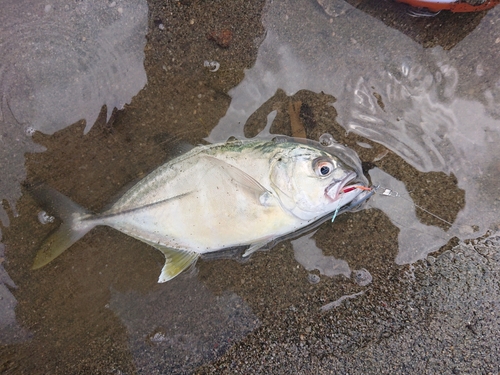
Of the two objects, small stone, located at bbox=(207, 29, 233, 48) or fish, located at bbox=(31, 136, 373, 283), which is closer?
fish, located at bbox=(31, 136, 373, 283)

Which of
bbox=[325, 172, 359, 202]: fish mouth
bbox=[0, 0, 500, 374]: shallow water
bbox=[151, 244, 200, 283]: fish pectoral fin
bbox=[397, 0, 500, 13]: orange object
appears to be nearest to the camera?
bbox=[325, 172, 359, 202]: fish mouth

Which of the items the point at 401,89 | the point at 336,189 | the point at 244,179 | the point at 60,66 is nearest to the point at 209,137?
the point at 244,179

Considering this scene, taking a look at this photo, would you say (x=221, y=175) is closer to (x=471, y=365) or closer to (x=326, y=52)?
(x=326, y=52)

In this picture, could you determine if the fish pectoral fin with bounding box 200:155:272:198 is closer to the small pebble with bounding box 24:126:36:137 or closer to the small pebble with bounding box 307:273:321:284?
the small pebble with bounding box 307:273:321:284

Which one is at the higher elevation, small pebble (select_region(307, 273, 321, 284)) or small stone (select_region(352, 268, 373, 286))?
small pebble (select_region(307, 273, 321, 284))

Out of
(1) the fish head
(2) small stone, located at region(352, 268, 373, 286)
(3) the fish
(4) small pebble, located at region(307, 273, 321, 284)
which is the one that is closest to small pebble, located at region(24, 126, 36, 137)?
(3) the fish

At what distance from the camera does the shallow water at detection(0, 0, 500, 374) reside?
7.79ft

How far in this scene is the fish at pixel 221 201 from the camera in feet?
6.85

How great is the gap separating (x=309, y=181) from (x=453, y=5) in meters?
1.45

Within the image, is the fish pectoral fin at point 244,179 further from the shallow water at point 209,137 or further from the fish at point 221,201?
the shallow water at point 209,137

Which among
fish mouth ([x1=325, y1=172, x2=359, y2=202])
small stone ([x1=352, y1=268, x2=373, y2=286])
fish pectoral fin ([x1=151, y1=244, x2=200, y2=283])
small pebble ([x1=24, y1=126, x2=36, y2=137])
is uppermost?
small pebble ([x1=24, y1=126, x2=36, y2=137])

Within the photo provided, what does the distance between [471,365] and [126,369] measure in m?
2.26

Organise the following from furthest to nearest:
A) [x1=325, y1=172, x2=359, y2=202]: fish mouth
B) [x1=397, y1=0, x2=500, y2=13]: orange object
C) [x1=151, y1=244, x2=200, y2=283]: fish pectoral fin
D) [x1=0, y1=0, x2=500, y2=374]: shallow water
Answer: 1. [x1=0, y1=0, x2=500, y2=374]: shallow water
2. [x1=151, y1=244, x2=200, y2=283]: fish pectoral fin
3. [x1=397, y1=0, x2=500, y2=13]: orange object
4. [x1=325, y1=172, x2=359, y2=202]: fish mouth

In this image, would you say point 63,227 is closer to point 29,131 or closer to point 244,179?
point 29,131
